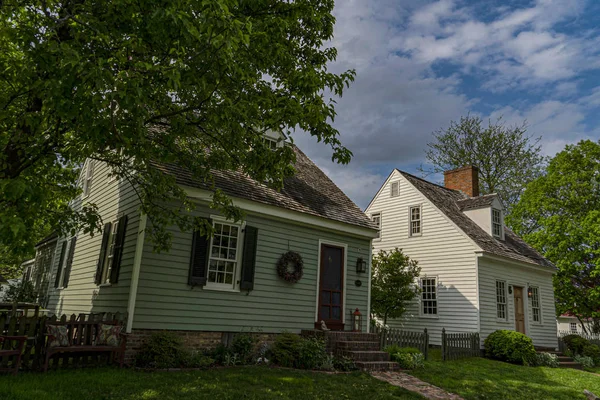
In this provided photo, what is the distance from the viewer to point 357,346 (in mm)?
11078

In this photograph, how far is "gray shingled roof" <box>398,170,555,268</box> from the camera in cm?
1762

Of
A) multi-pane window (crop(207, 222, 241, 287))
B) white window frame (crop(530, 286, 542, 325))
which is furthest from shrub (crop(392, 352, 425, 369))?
white window frame (crop(530, 286, 542, 325))


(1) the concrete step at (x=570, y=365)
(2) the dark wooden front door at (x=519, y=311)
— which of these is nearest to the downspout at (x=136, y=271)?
(1) the concrete step at (x=570, y=365)

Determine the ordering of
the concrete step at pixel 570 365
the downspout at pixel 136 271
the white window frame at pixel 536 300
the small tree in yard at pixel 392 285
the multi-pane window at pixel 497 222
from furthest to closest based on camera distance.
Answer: the multi-pane window at pixel 497 222, the white window frame at pixel 536 300, the small tree in yard at pixel 392 285, the concrete step at pixel 570 365, the downspout at pixel 136 271

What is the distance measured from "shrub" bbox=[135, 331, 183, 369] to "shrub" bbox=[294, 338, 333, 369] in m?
2.73

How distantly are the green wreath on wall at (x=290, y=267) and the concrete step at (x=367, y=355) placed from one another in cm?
230

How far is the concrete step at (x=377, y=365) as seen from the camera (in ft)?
34.0

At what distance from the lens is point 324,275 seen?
488 inches

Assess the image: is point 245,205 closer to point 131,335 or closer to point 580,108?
point 131,335

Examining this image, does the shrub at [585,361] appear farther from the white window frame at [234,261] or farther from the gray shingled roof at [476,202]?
the white window frame at [234,261]

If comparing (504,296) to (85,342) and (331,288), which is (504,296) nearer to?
(331,288)

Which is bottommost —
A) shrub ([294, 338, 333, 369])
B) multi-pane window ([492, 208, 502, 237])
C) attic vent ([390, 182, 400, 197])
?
shrub ([294, 338, 333, 369])

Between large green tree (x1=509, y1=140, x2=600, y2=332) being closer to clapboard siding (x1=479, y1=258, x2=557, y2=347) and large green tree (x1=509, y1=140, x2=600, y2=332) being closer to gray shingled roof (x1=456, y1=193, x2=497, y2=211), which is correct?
clapboard siding (x1=479, y1=258, x2=557, y2=347)

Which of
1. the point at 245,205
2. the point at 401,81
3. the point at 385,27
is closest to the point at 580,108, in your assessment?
the point at 401,81
